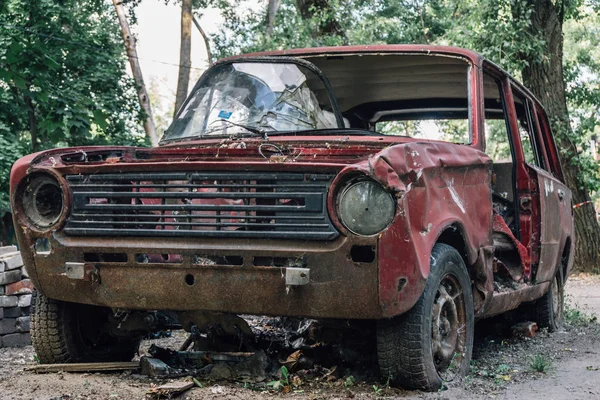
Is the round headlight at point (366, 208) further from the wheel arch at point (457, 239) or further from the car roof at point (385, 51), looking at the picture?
the car roof at point (385, 51)

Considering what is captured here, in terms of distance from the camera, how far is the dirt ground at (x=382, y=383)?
4.17 m

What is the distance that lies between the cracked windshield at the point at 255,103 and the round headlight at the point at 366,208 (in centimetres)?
131

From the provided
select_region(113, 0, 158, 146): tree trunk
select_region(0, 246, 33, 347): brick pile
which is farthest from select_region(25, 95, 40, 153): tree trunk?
select_region(0, 246, 33, 347): brick pile

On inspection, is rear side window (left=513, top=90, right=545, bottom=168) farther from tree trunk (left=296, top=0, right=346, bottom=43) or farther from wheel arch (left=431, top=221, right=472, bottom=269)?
tree trunk (left=296, top=0, right=346, bottom=43)

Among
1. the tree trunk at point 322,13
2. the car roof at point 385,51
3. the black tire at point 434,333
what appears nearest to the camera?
the black tire at point 434,333

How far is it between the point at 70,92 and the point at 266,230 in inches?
520

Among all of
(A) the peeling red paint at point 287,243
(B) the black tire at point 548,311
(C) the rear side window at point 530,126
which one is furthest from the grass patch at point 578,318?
(A) the peeling red paint at point 287,243

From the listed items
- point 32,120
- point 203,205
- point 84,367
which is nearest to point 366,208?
point 203,205

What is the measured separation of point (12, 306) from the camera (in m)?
6.71

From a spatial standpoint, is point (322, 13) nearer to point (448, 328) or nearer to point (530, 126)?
point (530, 126)

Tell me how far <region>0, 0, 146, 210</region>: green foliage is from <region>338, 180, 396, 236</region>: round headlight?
359 inches

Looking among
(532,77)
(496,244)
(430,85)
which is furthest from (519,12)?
(496,244)

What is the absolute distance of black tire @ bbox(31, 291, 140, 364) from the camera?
4812 mm

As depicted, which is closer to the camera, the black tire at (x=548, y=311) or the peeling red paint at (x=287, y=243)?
the peeling red paint at (x=287, y=243)
